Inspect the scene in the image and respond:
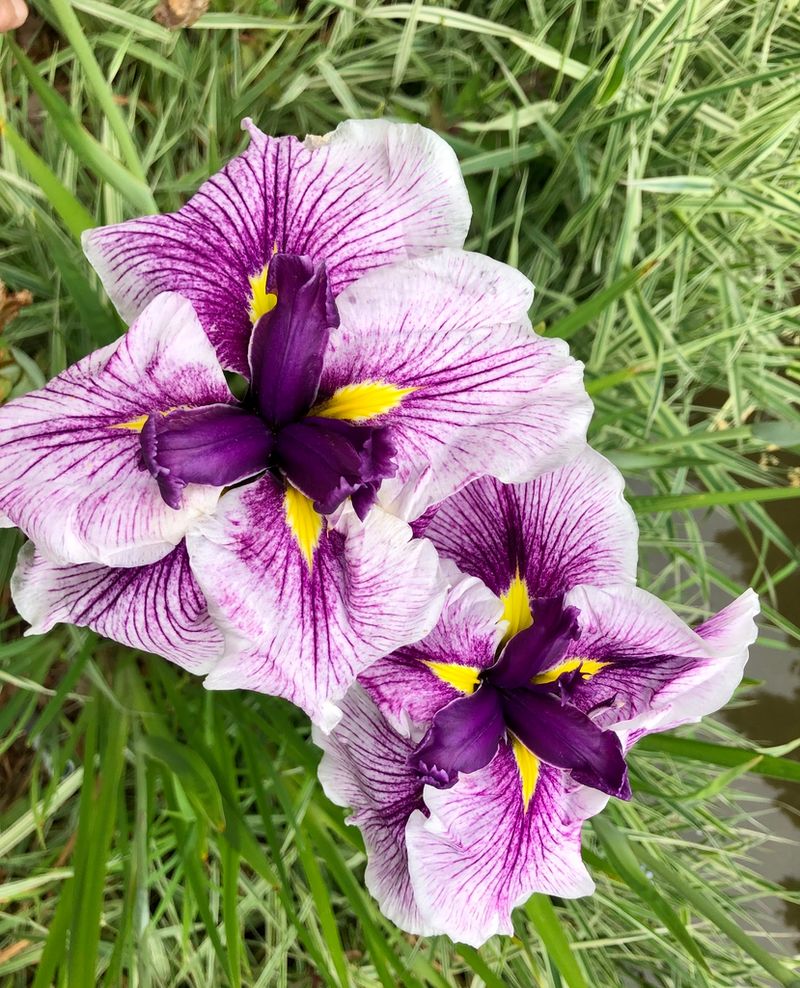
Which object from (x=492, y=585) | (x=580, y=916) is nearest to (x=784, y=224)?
(x=492, y=585)

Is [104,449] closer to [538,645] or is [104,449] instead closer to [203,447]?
[203,447]

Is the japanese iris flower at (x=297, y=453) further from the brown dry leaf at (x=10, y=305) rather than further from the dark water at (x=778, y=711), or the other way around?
the dark water at (x=778, y=711)

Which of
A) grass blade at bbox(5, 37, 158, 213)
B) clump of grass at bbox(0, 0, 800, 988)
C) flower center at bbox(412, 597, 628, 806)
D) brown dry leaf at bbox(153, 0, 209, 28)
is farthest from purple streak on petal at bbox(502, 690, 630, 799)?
brown dry leaf at bbox(153, 0, 209, 28)

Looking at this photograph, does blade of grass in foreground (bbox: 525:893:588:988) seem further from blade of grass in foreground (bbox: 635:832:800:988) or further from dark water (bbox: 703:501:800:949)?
dark water (bbox: 703:501:800:949)

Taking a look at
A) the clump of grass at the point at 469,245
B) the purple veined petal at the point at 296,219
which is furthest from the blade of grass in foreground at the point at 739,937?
the purple veined petal at the point at 296,219

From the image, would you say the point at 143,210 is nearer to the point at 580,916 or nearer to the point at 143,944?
the point at 143,944

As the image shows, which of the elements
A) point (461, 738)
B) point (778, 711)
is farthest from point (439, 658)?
point (778, 711)
